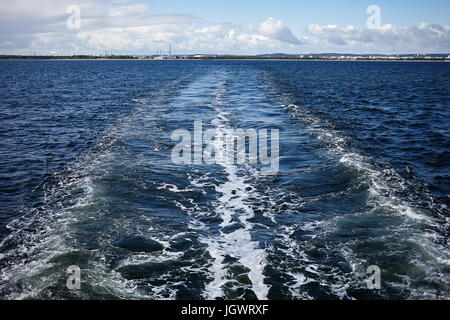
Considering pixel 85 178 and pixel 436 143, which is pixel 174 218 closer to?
pixel 85 178

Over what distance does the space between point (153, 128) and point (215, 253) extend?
19654mm

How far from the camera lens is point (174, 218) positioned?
13.8 m

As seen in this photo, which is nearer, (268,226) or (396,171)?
(268,226)

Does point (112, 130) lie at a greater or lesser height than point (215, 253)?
greater

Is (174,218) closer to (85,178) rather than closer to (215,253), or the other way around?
(215,253)

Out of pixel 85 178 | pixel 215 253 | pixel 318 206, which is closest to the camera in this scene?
pixel 215 253

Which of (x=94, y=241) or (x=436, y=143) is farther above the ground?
(x=436, y=143)

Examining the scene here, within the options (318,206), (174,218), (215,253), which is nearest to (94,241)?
(174,218)

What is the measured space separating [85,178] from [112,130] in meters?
Result: 11.7
